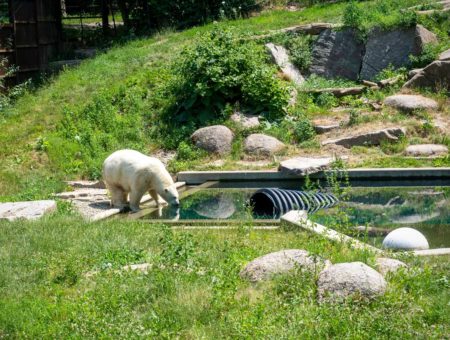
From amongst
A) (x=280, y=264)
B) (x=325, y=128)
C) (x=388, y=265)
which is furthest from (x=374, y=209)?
(x=280, y=264)

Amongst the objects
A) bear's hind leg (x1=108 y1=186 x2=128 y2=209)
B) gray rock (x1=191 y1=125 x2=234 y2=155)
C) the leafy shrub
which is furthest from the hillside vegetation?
→ bear's hind leg (x1=108 y1=186 x2=128 y2=209)

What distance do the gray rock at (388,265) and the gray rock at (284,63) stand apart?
41.9 feet

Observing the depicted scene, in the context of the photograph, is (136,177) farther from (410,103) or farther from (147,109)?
(410,103)

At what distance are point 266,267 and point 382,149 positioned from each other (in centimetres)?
932

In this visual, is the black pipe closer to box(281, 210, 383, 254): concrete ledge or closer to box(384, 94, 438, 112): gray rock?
box(281, 210, 383, 254): concrete ledge

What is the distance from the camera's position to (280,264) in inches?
296

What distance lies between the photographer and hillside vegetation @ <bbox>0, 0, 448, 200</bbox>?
16.6 meters

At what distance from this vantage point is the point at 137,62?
2134 cm

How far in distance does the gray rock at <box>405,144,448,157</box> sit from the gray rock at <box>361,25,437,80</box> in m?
4.67

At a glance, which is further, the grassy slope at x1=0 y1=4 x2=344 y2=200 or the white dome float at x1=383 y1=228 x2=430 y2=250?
the grassy slope at x1=0 y1=4 x2=344 y2=200

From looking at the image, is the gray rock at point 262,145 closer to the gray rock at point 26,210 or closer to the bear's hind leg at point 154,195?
the bear's hind leg at point 154,195

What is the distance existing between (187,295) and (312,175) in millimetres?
8479

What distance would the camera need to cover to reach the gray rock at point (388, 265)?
24.4ft

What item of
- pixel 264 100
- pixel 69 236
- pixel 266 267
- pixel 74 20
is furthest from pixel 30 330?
pixel 74 20
